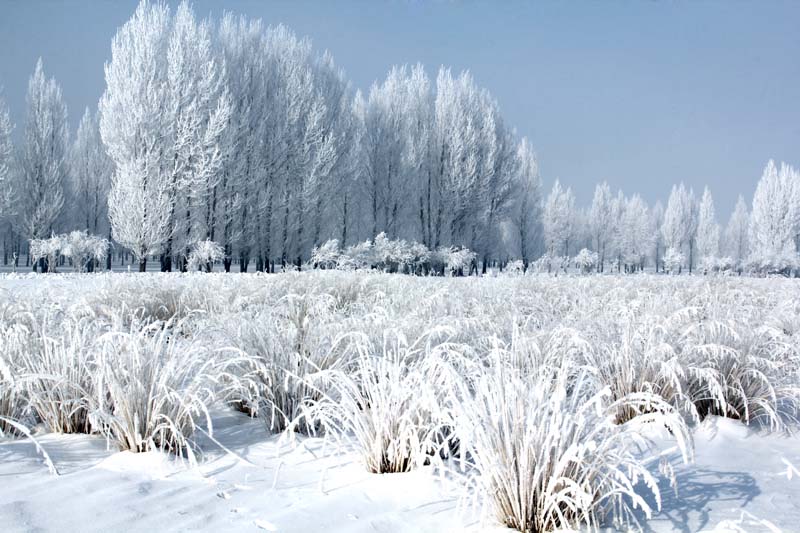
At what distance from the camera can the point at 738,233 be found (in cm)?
5225

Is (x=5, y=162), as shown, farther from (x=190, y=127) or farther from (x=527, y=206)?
(x=527, y=206)

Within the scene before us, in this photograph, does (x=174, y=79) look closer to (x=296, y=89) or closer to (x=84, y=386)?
(x=296, y=89)

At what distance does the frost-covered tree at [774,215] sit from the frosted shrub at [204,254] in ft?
108

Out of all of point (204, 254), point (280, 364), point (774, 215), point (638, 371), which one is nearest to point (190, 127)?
point (204, 254)

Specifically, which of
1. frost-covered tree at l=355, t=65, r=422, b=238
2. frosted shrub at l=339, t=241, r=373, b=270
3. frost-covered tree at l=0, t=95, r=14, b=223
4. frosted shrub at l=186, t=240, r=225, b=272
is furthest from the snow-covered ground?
frost-covered tree at l=0, t=95, r=14, b=223

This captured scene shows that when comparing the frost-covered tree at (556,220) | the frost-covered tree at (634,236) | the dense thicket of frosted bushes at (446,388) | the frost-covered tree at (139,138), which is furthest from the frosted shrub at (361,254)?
the frost-covered tree at (634,236)

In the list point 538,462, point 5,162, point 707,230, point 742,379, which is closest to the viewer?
point 538,462

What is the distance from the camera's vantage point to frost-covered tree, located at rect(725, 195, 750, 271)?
5128cm

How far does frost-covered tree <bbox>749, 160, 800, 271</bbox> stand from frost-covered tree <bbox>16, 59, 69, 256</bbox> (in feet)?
129

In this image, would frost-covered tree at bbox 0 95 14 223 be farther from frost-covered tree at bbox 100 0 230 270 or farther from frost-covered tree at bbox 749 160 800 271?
frost-covered tree at bbox 749 160 800 271

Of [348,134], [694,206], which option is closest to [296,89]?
[348,134]

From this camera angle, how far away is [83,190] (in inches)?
1080

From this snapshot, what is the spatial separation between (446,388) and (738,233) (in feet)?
200

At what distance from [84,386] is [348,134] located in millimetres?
19318
